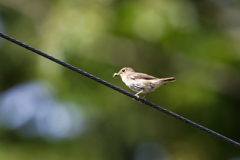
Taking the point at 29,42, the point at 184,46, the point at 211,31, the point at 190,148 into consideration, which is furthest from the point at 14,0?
the point at 190,148

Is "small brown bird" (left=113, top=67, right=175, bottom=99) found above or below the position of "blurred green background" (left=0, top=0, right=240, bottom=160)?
below

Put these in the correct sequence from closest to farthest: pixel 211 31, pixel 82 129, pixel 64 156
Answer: pixel 64 156, pixel 82 129, pixel 211 31

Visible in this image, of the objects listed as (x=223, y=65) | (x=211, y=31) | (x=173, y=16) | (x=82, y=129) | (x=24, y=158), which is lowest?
(x=24, y=158)

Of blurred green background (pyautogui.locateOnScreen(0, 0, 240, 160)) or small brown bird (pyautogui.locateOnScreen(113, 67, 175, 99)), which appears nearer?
small brown bird (pyautogui.locateOnScreen(113, 67, 175, 99))

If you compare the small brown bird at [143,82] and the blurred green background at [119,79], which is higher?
the blurred green background at [119,79]

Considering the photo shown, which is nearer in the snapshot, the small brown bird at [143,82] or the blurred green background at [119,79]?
the small brown bird at [143,82]

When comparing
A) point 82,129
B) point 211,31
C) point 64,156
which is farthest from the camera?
point 211,31

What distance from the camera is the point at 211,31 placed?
11773 mm

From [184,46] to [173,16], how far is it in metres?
1.05

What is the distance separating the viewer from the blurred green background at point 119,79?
1000 centimetres

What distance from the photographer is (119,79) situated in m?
10.0

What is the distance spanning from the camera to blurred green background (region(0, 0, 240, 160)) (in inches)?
394

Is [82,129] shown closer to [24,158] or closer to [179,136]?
[24,158]

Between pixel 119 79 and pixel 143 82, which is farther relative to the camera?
pixel 119 79
